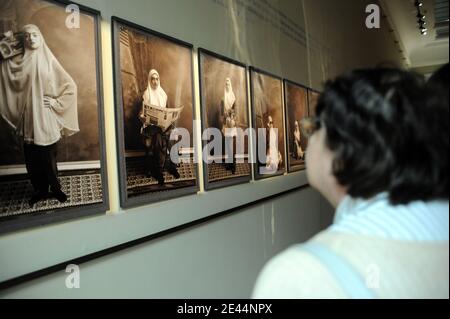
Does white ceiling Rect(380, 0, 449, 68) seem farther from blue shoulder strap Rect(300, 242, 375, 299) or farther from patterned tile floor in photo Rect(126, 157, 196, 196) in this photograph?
blue shoulder strap Rect(300, 242, 375, 299)

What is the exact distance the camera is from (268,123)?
519 centimetres

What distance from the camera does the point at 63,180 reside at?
2.29 metres

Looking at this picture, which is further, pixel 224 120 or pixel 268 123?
pixel 268 123

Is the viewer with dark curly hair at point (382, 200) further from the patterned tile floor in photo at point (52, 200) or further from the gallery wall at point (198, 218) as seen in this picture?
the patterned tile floor in photo at point (52, 200)

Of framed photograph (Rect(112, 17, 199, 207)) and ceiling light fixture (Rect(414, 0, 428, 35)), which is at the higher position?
ceiling light fixture (Rect(414, 0, 428, 35))

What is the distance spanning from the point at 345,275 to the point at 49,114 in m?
1.87

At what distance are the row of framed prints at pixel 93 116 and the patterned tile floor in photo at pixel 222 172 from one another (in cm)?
1

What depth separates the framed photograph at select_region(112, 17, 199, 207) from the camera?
2770 millimetres

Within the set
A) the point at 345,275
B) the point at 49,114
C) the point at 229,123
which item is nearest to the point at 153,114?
the point at 49,114

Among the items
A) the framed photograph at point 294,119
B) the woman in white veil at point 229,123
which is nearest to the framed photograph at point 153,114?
the woman in white veil at point 229,123

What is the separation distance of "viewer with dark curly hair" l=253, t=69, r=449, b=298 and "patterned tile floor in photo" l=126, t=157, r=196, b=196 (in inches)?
75.0

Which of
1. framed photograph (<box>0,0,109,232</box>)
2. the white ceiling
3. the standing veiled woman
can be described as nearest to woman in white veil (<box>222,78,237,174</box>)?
framed photograph (<box>0,0,109,232</box>)

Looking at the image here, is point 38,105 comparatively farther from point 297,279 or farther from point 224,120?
point 224,120

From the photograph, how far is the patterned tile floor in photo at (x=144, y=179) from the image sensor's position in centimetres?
282
